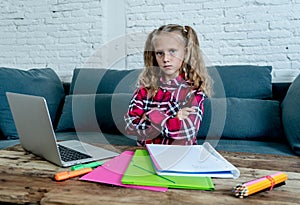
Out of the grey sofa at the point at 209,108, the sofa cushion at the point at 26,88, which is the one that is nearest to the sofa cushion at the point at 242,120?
the grey sofa at the point at 209,108

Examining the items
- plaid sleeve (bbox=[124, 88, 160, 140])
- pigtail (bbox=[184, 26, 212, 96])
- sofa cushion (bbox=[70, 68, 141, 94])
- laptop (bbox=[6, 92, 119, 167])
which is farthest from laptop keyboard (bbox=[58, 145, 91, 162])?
sofa cushion (bbox=[70, 68, 141, 94])

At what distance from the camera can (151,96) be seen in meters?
1.33

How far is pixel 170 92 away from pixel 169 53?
17 centimetres

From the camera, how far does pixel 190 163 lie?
73cm

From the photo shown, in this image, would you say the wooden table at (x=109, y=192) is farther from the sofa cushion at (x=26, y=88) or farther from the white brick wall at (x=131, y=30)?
the white brick wall at (x=131, y=30)

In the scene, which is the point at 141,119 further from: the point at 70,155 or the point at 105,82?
the point at 105,82

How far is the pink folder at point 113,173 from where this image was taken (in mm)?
634

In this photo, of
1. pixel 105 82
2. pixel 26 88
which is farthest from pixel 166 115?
pixel 26 88

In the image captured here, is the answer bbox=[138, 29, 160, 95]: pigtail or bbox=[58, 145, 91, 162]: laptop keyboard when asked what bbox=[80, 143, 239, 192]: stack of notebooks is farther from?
bbox=[138, 29, 160, 95]: pigtail

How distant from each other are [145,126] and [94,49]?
136 cm

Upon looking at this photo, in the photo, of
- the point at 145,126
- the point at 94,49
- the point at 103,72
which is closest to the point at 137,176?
the point at 145,126

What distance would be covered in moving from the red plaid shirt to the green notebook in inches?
18.1

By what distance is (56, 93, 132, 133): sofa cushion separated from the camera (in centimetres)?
Answer: 182

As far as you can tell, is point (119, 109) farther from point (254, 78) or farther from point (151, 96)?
point (254, 78)
